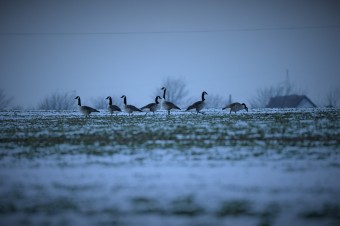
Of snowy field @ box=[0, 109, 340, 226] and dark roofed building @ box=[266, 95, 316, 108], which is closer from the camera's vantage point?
snowy field @ box=[0, 109, 340, 226]

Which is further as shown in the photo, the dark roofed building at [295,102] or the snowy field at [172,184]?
the dark roofed building at [295,102]

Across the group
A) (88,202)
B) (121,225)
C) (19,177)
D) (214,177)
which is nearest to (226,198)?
(214,177)

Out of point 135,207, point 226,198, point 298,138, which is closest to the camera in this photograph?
point 135,207

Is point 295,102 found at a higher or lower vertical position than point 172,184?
higher

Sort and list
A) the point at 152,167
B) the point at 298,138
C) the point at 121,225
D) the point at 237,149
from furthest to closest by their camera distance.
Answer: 1. the point at 298,138
2. the point at 237,149
3. the point at 152,167
4. the point at 121,225

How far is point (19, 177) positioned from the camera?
5543 mm

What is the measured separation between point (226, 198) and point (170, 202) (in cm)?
72

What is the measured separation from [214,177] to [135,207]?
69.2 inches

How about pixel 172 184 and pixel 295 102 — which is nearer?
pixel 172 184

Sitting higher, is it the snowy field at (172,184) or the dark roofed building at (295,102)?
the dark roofed building at (295,102)

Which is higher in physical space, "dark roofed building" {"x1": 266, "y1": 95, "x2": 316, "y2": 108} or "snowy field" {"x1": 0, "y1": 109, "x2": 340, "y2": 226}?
"dark roofed building" {"x1": 266, "y1": 95, "x2": 316, "y2": 108}

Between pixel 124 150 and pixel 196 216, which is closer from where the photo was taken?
pixel 196 216

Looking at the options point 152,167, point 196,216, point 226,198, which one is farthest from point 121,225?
point 152,167

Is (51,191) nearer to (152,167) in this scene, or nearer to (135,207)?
(135,207)
